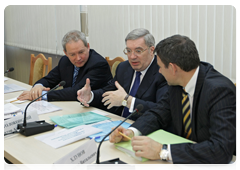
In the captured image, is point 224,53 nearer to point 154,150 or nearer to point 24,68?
point 154,150

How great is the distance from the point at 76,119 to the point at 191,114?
83cm

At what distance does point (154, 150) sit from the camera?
1.30 m

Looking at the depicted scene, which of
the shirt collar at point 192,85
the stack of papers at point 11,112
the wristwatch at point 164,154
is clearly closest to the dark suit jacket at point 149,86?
the shirt collar at point 192,85

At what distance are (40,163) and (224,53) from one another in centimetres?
193

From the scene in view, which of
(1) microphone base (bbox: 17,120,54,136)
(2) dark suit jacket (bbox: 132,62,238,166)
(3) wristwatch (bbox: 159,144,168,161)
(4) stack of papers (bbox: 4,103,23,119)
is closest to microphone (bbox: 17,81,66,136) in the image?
(1) microphone base (bbox: 17,120,54,136)

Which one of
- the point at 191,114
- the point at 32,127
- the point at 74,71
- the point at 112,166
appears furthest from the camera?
the point at 74,71

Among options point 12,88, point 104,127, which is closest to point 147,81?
point 104,127

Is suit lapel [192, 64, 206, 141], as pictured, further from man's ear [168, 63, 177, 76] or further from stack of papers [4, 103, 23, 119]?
stack of papers [4, 103, 23, 119]

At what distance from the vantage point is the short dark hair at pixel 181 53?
4.80 feet

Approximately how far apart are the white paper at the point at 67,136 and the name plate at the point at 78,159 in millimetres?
373

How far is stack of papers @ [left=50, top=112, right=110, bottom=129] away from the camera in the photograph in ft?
6.17

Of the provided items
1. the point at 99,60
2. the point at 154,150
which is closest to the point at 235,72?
the point at 99,60

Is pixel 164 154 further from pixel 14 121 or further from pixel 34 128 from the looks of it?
pixel 14 121

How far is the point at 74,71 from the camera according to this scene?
2.98 meters
